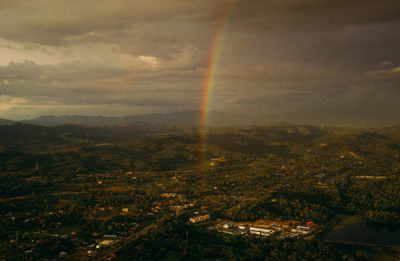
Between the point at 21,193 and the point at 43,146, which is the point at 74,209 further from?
the point at 43,146

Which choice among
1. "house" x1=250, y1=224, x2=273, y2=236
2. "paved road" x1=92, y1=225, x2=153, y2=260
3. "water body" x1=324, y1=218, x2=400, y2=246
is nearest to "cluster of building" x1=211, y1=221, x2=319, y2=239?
"house" x1=250, y1=224, x2=273, y2=236

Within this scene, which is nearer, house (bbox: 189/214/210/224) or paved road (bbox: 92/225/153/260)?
paved road (bbox: 92/225/153/260)

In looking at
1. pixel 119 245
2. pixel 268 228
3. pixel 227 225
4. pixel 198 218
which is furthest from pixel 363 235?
pixel 119 245

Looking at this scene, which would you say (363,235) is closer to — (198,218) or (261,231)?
(261,231)

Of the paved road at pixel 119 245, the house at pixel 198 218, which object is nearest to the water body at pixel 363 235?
the house at pixel 198 218

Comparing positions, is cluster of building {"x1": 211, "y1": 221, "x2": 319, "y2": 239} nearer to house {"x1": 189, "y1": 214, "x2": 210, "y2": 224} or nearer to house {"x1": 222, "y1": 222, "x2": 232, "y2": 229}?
house {"x1": 222, "y1": 222, "x2": 232, "y2": 229}

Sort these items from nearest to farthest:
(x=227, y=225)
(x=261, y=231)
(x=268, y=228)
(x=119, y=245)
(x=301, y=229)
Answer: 1. (x=119, y=245)
2. (x=261, y=231)
3. (x=301, y=229)
4. (x=268, y=228)
5. (x=227, y=225)

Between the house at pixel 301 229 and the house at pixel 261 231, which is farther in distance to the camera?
the house at pixel 301 229

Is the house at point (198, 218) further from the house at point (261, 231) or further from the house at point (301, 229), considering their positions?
the house at point (301, 229)

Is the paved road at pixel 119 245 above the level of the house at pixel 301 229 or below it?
above

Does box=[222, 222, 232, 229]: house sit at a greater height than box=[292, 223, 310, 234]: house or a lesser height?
Answer: greater
